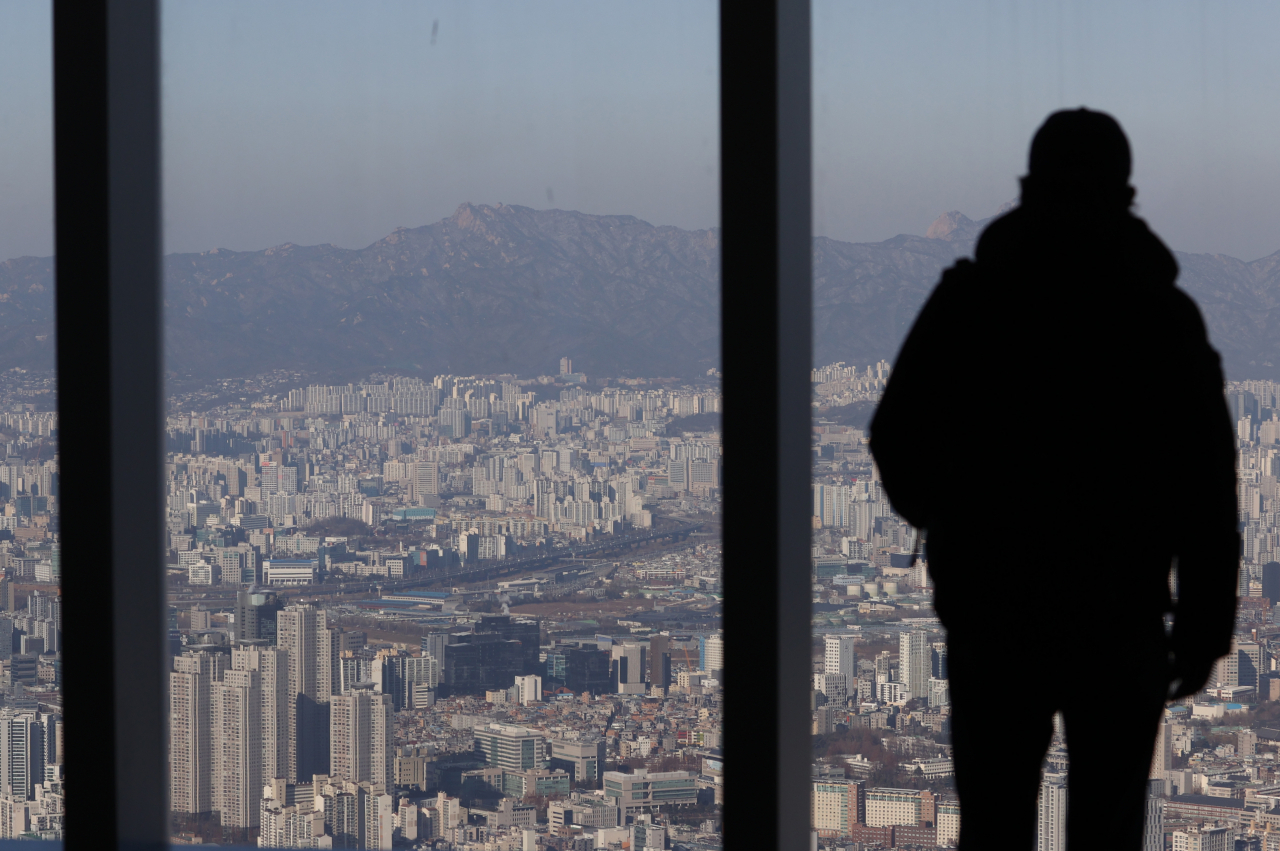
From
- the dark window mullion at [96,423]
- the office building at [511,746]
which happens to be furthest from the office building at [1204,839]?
the dark window mullion at [96,423]

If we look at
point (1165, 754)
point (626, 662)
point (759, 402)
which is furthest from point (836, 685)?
point (759, 402)

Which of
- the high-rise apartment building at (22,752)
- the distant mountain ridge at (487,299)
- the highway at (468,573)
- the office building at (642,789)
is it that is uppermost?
the distant mountain ridge at (487,299)

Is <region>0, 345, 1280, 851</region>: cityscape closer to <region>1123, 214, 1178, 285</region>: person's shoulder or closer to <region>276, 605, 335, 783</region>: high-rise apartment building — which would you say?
<region>276, 605, 335, 783</region>: high-rise apartment building

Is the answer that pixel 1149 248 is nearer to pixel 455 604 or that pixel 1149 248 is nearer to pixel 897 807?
pixel 897 807

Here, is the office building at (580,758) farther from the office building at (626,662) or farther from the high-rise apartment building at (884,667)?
the high-rise apartment building at (884,667)

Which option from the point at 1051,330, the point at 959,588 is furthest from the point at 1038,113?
the point at 959,588

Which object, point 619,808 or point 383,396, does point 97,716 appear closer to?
point 383,396

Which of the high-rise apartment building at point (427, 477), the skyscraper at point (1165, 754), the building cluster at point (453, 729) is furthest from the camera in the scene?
the high-rise apartment building at point (427, 477)

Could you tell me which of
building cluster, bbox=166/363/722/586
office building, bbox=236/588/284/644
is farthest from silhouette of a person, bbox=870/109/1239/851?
office building, bbox=236/588/284/644
